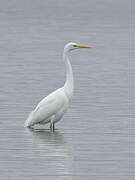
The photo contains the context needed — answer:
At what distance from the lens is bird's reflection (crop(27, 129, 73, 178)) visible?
45.2 ft

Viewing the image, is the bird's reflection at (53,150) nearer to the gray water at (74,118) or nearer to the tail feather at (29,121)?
the gray water at (74,118)

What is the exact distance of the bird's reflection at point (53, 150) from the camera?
13.8m

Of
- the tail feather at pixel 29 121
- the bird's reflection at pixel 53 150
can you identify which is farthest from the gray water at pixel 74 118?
the tail feather at pixel 29 121

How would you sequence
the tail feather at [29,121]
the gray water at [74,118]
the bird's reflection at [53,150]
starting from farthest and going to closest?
the tail feather at [29,121] < the gray water at [74,118] < the bird's reflection at [53,150]

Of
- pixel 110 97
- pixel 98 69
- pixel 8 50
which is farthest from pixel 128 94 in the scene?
pixel 8 50

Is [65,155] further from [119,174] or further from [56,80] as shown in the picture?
[56,80]

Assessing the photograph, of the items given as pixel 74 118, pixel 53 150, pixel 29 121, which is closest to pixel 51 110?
pixel 29 121

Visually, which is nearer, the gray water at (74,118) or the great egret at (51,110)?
the gray water at (74,118)

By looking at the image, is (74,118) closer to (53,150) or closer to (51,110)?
(51,110)

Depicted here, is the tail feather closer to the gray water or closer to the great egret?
the great egret

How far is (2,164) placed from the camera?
14148 millimetres

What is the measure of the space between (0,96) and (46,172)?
26.5ft

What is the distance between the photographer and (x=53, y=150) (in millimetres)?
15328

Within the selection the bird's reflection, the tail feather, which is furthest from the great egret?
the bird's reflection
